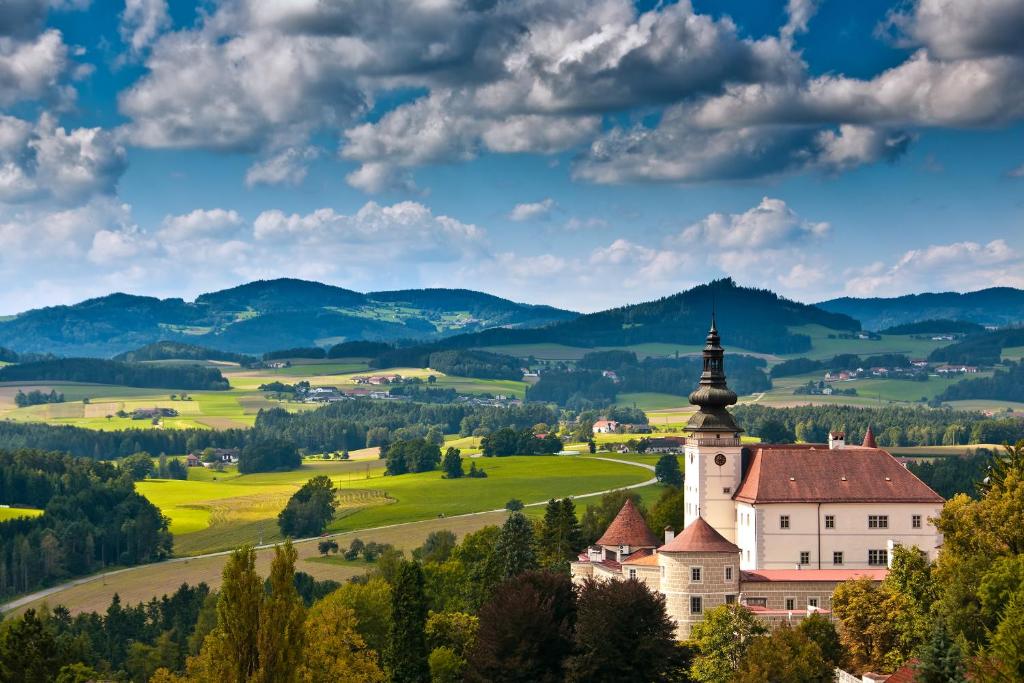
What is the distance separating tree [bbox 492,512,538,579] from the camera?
111 m

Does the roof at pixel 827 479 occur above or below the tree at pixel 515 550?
above

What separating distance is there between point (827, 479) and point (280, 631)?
4867 cm

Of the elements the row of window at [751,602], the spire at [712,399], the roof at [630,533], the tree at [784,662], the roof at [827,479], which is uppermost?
the spire at [712,399]

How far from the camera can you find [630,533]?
11112 cm

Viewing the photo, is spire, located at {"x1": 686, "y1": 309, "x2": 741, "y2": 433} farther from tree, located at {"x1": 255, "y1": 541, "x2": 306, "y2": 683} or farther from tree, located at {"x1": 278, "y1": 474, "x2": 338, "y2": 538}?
tree, located at {"x1": 278, "y1": 474, "x2": 338, "y2": 538}

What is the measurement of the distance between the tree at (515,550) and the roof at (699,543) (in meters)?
15.4

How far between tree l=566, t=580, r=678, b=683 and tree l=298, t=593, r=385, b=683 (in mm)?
11094

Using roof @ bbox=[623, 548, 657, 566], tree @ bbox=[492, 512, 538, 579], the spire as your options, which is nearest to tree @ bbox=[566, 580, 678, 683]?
roof @ bbox=[623, 548, 657, 566]

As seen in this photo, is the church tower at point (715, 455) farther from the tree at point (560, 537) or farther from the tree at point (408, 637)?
the tree at point (408, 637)

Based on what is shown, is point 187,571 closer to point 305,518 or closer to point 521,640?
point 305,518

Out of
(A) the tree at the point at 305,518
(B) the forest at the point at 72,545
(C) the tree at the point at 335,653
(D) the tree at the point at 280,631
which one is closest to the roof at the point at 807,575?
(C) the tree at the point at 335,653

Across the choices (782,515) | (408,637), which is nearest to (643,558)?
(782,515)

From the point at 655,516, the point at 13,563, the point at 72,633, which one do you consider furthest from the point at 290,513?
the point at 655,516

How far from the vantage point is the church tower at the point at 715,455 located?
109 metres
